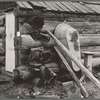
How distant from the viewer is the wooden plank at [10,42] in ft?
26.6

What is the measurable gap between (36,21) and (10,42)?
156 centimetres

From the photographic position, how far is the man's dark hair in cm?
706

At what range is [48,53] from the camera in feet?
23.1

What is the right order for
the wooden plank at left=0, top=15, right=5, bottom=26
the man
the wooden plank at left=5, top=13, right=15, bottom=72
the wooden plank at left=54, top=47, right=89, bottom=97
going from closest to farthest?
the wooden plank at left=54, top=47, right=89, bottom=97
the man
the wooden plank at left=5, top=13, right=15, bottom=72
the wooden plank at left=0, top=15, right=5, bottom=26

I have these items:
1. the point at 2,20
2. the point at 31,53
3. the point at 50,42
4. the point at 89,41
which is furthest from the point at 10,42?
the point at 89,41

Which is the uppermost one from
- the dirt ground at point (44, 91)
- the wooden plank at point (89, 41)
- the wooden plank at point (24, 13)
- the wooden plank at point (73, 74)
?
the wooden plank at point (24, 13)

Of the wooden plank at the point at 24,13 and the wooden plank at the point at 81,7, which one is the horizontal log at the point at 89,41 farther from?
the wooden plank at the point at 24,13

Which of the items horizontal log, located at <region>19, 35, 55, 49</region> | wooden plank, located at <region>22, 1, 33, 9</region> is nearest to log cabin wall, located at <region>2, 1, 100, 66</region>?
wooden plank, located at <region>22, 1, 33, 9</region>

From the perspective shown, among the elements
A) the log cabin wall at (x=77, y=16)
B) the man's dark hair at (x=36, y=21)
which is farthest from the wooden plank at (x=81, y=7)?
the man's dark hair at (x=36, y=21)

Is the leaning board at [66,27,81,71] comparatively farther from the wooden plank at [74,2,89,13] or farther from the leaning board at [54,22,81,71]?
the wooden plank at [74,2,89,13]

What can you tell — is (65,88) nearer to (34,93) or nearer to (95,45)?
(34,93)

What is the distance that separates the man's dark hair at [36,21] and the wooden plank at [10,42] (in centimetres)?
110

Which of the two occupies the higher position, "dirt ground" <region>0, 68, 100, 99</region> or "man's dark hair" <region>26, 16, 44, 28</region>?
"man's dark hair" <region>26, 16, 44, 28</region>

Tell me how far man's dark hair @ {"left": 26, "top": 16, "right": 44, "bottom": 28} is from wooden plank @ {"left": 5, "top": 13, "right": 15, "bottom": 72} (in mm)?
1103
